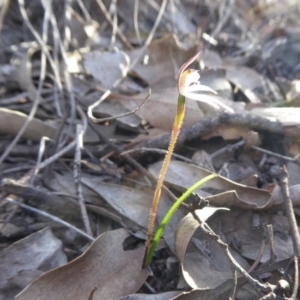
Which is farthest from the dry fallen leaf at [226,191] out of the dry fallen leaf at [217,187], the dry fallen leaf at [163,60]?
the dry fallen leaf at [163,60]

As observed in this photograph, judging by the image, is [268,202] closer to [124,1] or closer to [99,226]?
[99,226]

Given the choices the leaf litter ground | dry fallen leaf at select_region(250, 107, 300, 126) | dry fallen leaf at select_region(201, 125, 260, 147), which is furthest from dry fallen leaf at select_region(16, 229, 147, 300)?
dry fallen leaf at select_region(250, 107, 300, 126)

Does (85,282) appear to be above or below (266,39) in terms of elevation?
above

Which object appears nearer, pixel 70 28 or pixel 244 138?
pixel 244 138

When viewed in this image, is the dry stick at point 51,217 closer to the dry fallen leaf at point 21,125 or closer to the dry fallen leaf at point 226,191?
the dry fallen leaf at point 226,191

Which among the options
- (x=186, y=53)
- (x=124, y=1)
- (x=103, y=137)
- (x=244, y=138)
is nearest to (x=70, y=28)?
(x=124, y=1)

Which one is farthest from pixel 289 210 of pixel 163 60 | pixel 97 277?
pixel 163 60

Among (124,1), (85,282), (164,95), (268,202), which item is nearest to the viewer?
(85,282)

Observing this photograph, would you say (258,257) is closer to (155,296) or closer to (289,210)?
(289,210)
